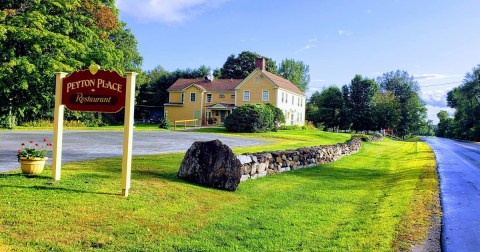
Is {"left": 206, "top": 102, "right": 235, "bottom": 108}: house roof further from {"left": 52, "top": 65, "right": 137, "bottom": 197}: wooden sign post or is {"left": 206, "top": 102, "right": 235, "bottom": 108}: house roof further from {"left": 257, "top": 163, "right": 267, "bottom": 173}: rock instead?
{"left": 52, "top": 65, "right": 137, "bottom": 197}: wooden sign post

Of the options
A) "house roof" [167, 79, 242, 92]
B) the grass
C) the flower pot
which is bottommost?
the grass

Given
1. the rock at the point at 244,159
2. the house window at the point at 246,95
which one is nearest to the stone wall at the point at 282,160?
the rock at the point at 244,159

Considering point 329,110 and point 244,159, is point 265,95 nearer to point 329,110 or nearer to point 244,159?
point 329,110

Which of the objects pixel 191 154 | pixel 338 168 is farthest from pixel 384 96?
pixel 191 154

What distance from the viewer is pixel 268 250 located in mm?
5605

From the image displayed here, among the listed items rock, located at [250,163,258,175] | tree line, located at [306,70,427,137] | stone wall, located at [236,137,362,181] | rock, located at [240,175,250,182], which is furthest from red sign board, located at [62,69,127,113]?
tree line, located at [306,70,427,137]

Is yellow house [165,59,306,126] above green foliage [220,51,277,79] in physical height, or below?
below

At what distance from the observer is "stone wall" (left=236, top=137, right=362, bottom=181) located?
38.1 ft

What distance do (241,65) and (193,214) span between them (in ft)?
238

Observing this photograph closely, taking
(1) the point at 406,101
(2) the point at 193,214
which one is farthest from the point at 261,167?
(1) the point at 406,101

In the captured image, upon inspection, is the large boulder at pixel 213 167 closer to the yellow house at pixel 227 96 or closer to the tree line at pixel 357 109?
the yellow house at pixel 227 96

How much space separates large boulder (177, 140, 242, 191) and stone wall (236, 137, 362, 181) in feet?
3.88

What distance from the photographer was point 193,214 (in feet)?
23.9

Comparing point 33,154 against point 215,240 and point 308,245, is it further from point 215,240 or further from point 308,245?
point 308,245
